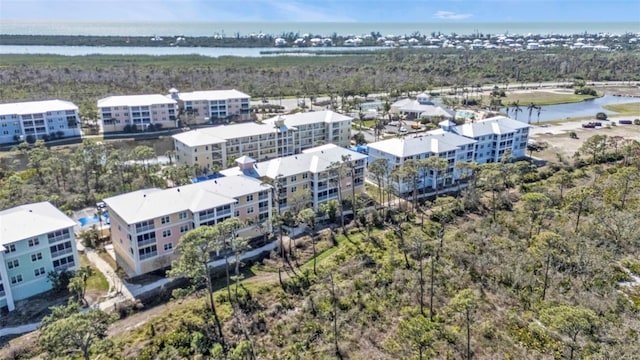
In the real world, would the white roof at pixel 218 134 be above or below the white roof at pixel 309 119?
below

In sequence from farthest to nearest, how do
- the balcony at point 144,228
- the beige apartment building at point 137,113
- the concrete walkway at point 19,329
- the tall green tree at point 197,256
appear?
the beige apartment building at point 137,113 → the balcony at point 144,228 → the tall green tree at point 197,256 → the concrete walkway at point 19,329

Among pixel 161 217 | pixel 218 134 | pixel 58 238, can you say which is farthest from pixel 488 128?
pixel 58 238

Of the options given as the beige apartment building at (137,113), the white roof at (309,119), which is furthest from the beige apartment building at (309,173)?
the beige apartment building at (137,113)

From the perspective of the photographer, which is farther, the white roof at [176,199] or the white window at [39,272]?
the white roof at [176,199]

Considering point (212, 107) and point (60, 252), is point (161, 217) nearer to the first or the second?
point (60, 252)

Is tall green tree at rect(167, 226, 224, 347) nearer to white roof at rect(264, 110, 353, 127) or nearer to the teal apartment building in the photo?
the teal apartment building

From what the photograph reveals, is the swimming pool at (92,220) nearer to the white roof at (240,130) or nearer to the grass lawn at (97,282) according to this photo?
the grass lawn at (97,282)

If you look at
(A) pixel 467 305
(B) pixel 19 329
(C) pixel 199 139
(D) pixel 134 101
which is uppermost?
(D) pixel 134 101
